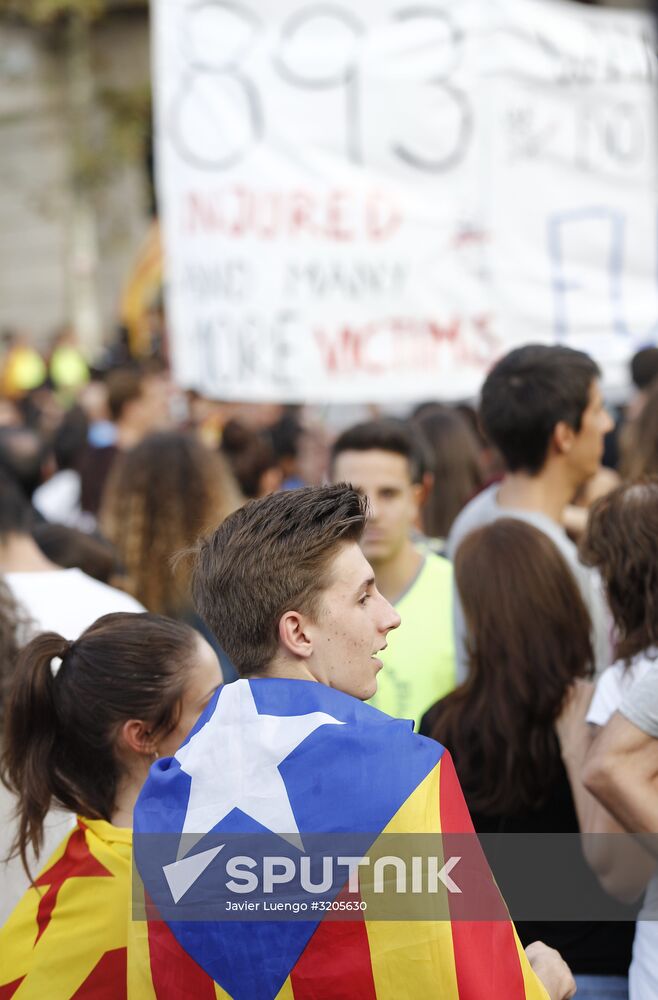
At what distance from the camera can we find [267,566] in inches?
75.4

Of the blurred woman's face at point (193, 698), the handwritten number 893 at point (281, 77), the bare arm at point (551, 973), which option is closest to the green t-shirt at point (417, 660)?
the blurred woman's face at point (193, 698)

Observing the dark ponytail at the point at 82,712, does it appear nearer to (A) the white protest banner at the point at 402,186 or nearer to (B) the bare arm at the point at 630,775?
(B) the bare arm at the point at 630,775

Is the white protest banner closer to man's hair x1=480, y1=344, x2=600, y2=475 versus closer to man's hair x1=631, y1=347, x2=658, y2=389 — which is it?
man's hair x1=631, y1=347, x2=658, y2=389

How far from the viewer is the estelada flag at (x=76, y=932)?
2.20 m

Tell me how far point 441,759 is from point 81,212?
2158 centimetres

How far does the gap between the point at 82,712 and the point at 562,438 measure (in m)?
1.73

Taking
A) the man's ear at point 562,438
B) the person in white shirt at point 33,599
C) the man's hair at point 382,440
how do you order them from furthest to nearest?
1. the man's hair at point 382,440
2. the man's ear at point 562,438
3. the person in white shirt at point 33,599

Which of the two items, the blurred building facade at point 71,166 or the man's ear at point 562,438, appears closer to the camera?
the man's ear at point 562,438

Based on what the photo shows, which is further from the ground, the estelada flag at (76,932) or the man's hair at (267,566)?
the man's hair at (267,566)

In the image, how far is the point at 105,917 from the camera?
7.30ft

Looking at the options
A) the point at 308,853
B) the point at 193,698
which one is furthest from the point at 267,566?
the point at 193,698

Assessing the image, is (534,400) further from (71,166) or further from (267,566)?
(71,166)

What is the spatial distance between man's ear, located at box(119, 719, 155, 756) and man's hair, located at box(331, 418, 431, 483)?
1.74 metres

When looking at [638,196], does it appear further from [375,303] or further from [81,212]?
[81,212]
